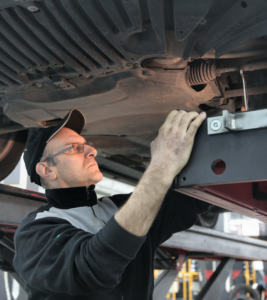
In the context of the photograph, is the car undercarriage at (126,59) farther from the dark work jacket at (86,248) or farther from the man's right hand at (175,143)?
the dark work jacket at (86,248)

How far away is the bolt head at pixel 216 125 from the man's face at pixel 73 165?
90 cm

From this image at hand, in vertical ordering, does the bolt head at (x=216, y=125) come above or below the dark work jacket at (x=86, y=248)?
above

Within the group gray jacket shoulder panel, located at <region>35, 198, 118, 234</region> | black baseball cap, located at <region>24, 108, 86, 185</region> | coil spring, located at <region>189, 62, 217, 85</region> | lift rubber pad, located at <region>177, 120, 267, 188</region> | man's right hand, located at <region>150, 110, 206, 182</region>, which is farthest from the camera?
black baseball cap, located at <region>24, 108, 86, 185</region>

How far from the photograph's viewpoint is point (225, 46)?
1.29 metres

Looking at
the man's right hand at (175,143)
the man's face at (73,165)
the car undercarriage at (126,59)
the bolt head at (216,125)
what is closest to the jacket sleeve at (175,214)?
the man's face at (73,165)

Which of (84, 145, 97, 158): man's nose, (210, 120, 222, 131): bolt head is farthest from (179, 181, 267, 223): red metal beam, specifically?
(84, 145, 97, 158): man's nose

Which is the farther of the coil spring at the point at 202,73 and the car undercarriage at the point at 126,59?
the coil spring at the point at 202,73

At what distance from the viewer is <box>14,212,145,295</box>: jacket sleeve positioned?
112cm

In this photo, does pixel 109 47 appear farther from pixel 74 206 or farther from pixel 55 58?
pixel 74 206

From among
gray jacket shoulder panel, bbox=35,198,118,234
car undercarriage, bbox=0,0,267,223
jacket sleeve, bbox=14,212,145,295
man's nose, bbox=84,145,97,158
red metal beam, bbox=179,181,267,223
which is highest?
→ car undercarriage, bbox=0,0,267,223

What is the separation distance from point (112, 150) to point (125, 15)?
1.45 meters

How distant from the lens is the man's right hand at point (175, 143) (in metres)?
1.05

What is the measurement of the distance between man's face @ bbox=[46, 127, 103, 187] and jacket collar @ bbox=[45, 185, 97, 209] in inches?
3.0

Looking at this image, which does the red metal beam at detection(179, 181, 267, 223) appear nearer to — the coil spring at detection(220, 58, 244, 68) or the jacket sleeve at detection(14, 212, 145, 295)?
the jacket sleeve at detection(14, 212, 145, 295)
